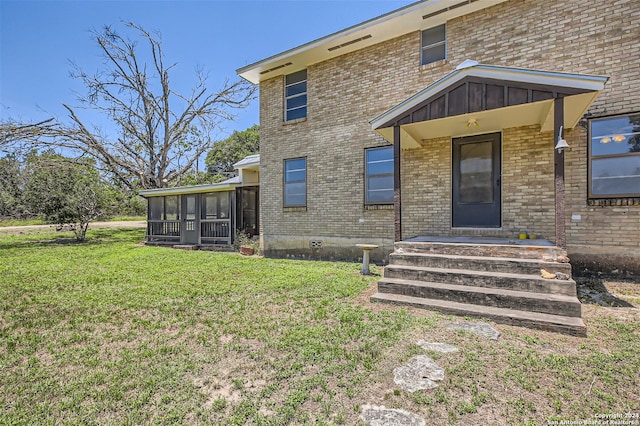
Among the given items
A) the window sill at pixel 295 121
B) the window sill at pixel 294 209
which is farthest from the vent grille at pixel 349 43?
the window sill at pixel 294 209

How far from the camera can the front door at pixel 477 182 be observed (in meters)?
6.87

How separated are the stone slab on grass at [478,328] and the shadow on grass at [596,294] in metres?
2.23

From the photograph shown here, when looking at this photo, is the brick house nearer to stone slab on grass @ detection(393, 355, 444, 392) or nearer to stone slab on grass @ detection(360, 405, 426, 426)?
stone slab on grass @ detection(393, 355, 444, 392)

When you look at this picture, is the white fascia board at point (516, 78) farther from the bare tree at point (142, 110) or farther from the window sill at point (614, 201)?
the bare tree at point (142, 110)

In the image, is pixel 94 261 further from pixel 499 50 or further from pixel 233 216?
pixel 499 50

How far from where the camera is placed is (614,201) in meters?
5.76

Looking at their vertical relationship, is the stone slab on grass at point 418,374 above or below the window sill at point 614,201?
below

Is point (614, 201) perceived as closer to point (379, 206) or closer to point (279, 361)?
point (379, 206)

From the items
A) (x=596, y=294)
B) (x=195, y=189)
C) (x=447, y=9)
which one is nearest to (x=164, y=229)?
(x=195, y=189)

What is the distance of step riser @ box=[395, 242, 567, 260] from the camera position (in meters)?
4.45

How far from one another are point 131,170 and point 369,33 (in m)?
18.5

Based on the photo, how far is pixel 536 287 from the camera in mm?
4102

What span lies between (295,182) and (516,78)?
662cm

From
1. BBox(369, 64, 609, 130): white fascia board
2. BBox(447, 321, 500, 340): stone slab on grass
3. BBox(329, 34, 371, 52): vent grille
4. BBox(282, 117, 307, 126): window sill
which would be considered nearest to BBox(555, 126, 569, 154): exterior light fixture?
BBox(369, 64, 609, 130): white fascia board
